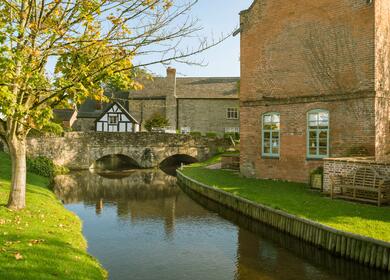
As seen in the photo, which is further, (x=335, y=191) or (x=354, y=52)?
(x=354, y=52)

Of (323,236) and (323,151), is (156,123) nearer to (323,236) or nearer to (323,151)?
(323,151)

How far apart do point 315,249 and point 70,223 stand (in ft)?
26.3

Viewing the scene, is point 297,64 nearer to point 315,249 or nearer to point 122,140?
point 315,249

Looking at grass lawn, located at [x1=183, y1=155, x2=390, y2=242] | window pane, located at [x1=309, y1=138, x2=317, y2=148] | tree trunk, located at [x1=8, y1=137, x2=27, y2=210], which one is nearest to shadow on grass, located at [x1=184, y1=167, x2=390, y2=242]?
grass lawn, located at [x1=183, y1=155, x2=390, y2=242]

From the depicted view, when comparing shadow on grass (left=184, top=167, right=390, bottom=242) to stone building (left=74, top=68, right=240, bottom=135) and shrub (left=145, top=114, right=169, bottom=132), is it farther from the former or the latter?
stone building (left=74, top=68, right=240, bottom=135)

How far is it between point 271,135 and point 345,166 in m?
6.23

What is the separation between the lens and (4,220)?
36.2 feet

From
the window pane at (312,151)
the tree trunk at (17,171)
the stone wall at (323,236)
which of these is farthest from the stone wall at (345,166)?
the tree trunk at (17,171)

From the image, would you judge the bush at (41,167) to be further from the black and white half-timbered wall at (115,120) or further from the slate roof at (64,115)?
the slate roof at (64,115)

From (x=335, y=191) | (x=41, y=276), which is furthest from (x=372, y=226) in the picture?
(x=41, y=276)

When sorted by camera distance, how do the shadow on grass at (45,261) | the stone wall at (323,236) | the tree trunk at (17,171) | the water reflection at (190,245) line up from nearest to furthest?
the shadow on grass at (45,261), the stone wall at (323,236), the water reflection at (190,245), the tree trunk at (17,171)

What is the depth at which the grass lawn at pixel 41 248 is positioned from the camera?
7.80 metres

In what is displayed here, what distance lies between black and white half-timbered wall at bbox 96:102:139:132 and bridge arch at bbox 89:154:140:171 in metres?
3.46

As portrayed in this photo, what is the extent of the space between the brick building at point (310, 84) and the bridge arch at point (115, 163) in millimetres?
19032
